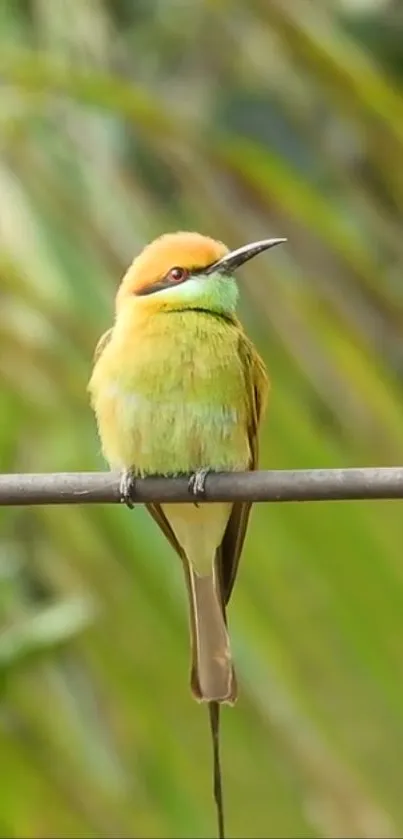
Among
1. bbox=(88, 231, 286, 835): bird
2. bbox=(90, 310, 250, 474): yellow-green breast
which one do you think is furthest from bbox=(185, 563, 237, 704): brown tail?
bbox=(90, 310, 250, 474): yellow-green breast

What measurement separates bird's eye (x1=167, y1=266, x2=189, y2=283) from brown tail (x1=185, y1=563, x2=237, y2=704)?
26 centimetres

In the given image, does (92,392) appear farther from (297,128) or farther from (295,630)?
(297,128)

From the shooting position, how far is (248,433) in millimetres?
1114

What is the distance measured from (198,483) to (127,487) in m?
0.05

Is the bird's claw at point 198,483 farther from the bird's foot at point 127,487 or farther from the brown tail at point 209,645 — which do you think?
the brown tail at point 209,645

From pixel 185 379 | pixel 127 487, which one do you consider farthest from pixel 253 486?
pixel 185 379

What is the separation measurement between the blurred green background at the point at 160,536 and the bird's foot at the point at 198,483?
0.44 feet

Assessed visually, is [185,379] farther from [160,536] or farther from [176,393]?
[160,536]

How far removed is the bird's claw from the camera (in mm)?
817

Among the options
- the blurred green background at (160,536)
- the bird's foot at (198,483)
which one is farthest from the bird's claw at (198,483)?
the blurred green background at (160,536)

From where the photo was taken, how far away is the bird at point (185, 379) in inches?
41.6

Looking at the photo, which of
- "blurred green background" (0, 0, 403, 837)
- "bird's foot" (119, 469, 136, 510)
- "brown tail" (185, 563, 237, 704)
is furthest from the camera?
"blurred green background" (0, 0, 403, 837)

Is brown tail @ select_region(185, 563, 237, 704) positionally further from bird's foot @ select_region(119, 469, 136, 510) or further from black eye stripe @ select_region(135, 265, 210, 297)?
black eye stripe @ select_region(135, 265, 210, 297)

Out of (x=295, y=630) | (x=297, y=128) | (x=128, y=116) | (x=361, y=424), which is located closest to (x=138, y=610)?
(x=295, y=630)
